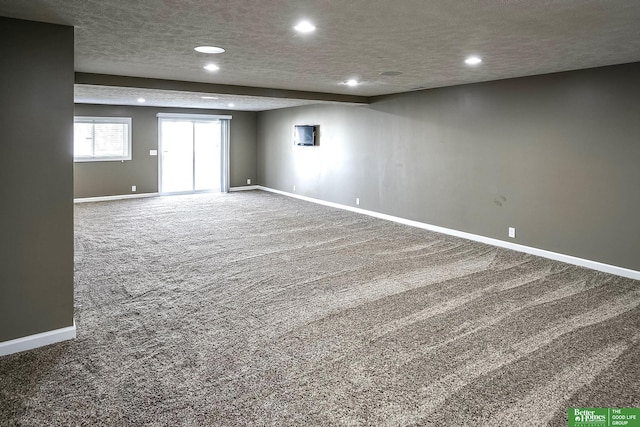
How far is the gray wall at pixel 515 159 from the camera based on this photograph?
4.75 metres

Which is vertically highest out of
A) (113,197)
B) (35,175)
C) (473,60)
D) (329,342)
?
(473,60)

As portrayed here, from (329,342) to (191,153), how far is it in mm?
8910

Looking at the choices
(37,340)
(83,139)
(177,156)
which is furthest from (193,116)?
(37,340)

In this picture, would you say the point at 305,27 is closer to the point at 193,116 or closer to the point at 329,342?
the point at 329,342

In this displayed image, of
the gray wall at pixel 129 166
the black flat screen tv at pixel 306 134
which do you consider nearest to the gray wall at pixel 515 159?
the black flat screen tv at pixel 306 134

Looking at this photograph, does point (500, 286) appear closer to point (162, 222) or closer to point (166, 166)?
point (162, 222)

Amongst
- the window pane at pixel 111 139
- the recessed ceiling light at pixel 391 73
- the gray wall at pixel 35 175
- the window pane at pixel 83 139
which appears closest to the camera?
the gray wall at pixel 35 175

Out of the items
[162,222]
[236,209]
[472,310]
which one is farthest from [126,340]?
[236,209]

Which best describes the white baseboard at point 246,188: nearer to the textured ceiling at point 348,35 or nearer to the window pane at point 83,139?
the window pane at point 83,139

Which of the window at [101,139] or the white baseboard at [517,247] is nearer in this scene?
the white baseboard at [517,247]

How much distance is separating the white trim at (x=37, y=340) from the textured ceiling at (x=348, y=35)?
2.13m

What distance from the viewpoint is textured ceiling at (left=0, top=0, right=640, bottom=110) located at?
265cm

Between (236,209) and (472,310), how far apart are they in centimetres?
598

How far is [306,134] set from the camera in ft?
32.0
